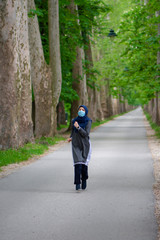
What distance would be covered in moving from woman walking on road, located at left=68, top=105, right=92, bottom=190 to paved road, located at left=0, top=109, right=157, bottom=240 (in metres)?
0.31

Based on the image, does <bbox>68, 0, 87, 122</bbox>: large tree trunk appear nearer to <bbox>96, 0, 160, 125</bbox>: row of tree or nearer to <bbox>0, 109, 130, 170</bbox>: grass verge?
<bbox>96, 0, 160, 125</bbox>: row of tree

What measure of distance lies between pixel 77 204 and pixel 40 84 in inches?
547

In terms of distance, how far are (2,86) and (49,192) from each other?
694 centimetres

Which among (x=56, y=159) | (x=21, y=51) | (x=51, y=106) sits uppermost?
(x=21, y=51)

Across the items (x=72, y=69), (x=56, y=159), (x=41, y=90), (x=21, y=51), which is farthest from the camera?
(x=72, y=69)

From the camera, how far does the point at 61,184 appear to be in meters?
9.20

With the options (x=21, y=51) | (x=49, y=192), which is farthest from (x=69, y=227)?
(x=21, y=51)

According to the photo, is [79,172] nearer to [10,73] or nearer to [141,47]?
[10,73]

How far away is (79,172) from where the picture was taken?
8.42m

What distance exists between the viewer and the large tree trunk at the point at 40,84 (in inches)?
777

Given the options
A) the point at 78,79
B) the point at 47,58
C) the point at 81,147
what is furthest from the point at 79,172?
the point at 78,79

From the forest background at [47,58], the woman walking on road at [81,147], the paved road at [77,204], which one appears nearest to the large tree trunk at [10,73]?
the forest background at [47,58]

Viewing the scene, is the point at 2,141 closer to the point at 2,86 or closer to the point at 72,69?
the point at 2,86

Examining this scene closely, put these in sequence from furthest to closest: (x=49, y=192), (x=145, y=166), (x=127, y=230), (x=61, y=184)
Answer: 1. (x=145, y=166)
2. (x=61, y=184)
3. (x=49, y=192)
4. (x=127, y=230)
